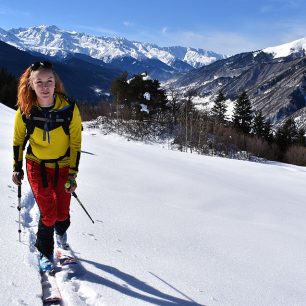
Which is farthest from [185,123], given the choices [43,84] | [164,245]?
[43,84]

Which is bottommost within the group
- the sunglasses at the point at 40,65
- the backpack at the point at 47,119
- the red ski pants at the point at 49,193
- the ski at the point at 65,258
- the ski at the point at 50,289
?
the ski at the point at 50,289

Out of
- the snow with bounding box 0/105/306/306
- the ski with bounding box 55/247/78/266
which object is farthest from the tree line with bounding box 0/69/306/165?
the ski with bounding box 55/247/78/266

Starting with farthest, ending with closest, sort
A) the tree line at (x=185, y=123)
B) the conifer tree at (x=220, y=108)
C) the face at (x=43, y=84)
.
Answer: the conifer tree at (x=220, y=108)
the tree line at (x=185, y=123)
the face at (x=43, y=84)

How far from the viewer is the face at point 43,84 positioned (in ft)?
12.6

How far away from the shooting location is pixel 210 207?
796 centimetres

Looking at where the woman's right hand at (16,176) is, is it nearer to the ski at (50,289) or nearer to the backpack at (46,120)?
the backpack at (46,120)

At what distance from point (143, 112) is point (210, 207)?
52.3 meters

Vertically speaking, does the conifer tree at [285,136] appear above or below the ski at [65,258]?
above

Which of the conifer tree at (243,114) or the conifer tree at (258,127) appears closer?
the conifer tree at (243,114)

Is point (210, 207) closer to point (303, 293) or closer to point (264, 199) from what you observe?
point (264, 199)

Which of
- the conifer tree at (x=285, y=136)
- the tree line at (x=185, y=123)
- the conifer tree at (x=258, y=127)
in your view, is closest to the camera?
the tree line at (x=185, y=123)

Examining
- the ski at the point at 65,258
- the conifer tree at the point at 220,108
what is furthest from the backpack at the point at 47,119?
the conifer tree at the point at 220,108

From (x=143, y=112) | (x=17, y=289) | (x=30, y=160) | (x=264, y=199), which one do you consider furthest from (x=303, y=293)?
(x=143, y=112)

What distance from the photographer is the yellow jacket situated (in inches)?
156
